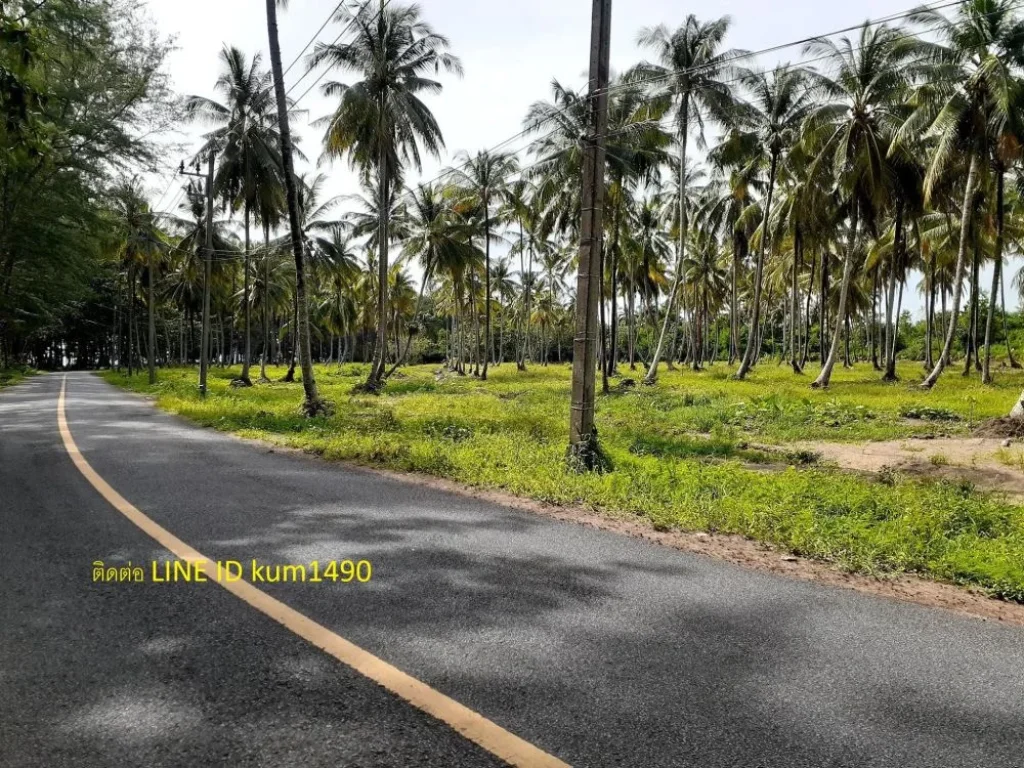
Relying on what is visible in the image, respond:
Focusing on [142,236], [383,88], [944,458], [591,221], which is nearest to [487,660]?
[591,221]

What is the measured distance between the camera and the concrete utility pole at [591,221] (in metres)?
8.97

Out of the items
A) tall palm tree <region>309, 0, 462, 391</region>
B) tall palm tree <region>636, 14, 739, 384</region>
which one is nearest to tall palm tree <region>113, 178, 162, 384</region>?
tall palm tree <region>309, 0, 462, 391</region>

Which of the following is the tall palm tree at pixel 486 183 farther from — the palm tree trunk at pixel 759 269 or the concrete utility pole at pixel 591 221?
the concrete utility pole at pixel 591 221

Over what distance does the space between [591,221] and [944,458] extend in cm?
641

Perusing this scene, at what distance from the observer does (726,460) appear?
34.2ft

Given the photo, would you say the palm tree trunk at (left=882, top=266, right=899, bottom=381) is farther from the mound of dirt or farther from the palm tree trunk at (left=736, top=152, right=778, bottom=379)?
the mound of dirt

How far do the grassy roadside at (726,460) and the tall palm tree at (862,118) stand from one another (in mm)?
7625

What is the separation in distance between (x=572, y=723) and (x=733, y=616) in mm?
1540

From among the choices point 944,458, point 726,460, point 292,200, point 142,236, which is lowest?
point 726,460

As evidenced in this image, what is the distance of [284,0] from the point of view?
15.4 meters

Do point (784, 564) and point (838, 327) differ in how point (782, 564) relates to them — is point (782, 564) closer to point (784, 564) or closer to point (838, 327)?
point (784, 564)

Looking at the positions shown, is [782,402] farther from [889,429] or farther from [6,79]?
[6,79]

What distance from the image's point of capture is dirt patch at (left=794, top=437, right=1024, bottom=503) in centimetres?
885

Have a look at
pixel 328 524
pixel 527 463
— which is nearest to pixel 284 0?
pixel 527 463
